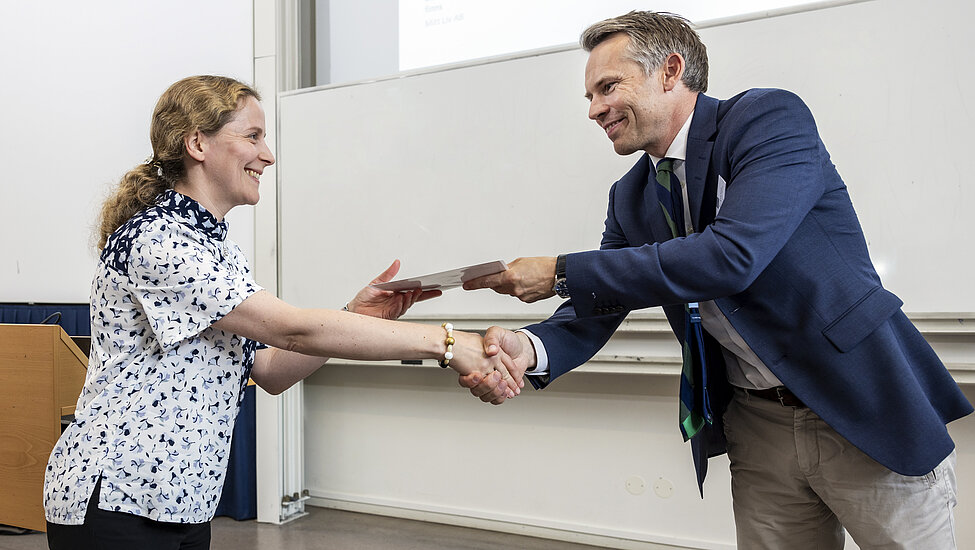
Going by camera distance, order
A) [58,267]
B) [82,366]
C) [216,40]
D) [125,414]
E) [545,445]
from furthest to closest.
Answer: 1. [58,267]
2. [216,40]
3. [545,445]
4. [82,366]
5. [125,414]

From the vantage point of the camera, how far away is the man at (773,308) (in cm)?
133

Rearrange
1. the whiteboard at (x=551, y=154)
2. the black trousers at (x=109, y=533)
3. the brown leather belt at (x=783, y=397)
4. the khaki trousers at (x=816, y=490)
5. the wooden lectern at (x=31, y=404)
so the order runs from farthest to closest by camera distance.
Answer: the wooden lectern at (x=31, y=404)
the whiteboard at (x=551, y=154)
the brown leather belt at (x=783, y=397)
the khaki trousers at (x=816, y=490)
the black trousers at (x=109, y=533)

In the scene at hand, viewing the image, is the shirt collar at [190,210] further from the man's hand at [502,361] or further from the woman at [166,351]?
the man's hand at [502,361]

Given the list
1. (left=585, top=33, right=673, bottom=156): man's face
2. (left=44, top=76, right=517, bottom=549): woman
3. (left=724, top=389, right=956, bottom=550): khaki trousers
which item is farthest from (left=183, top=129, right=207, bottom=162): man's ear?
(left=724, top=389, right=956, bottom=550): khaki trousers

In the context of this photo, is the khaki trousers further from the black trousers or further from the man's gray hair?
the black trousers

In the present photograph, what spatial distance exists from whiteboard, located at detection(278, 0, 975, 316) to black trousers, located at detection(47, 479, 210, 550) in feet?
6.50

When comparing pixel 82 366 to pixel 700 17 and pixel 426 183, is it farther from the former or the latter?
pixel 700 17

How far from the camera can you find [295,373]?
173cm

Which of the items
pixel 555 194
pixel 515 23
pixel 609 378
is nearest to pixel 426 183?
pixel 555 194

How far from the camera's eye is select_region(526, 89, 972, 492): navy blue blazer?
1321mm

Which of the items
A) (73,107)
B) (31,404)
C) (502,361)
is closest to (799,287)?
(502,361)

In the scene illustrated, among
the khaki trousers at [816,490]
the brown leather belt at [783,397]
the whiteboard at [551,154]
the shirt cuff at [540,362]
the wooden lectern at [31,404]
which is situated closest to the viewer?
the khaki trousers at [816,490]

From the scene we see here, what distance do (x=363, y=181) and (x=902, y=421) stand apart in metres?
2.66

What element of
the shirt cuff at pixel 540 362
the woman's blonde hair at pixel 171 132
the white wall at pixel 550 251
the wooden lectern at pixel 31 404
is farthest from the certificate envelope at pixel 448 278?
the wooden lectern at pixel 31 404
